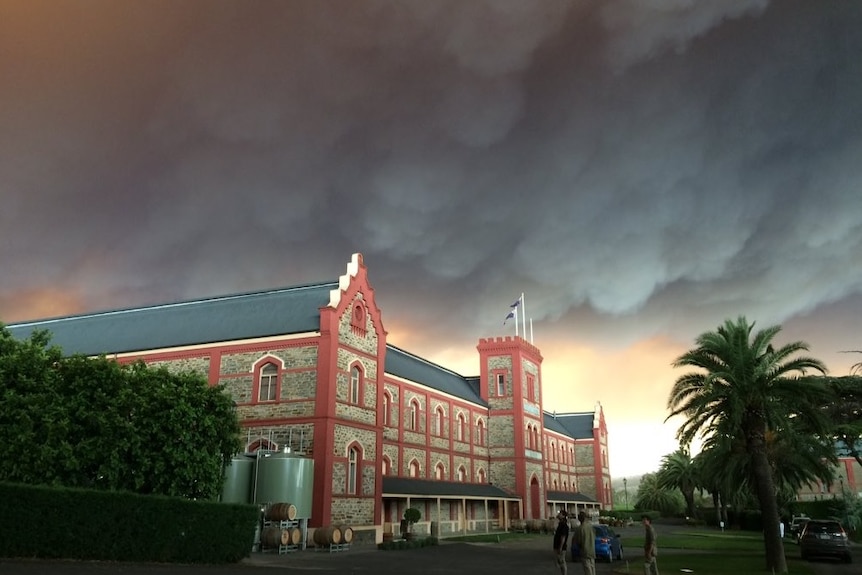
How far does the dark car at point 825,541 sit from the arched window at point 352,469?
22.5 metres

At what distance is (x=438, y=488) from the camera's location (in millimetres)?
48438

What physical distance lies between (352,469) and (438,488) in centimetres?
1461

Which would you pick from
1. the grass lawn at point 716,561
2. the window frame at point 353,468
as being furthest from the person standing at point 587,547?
the window frame at point 353,468

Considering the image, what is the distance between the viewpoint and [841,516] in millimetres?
53594

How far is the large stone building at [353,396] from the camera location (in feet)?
114

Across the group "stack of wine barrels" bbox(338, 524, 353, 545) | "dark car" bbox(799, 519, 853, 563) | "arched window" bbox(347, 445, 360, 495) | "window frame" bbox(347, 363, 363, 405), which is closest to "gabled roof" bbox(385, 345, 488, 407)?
"window frame" bbox(347, 363, 363, 405)

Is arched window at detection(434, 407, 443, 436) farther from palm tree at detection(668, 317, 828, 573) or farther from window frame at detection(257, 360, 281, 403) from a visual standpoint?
palm tree at detection(668, 317, 828, 573)

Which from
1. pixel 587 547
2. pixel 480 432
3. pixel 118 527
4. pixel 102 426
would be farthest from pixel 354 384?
pixel 480 432

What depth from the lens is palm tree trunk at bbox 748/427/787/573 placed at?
24719 mm

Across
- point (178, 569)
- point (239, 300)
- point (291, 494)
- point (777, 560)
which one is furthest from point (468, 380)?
point (178, 569)

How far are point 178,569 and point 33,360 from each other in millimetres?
10489

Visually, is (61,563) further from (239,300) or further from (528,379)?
(528,379)

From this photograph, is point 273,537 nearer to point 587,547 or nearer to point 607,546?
point 607,546

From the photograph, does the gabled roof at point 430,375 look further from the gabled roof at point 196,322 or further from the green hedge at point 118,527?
the green hedge at point 118,527
